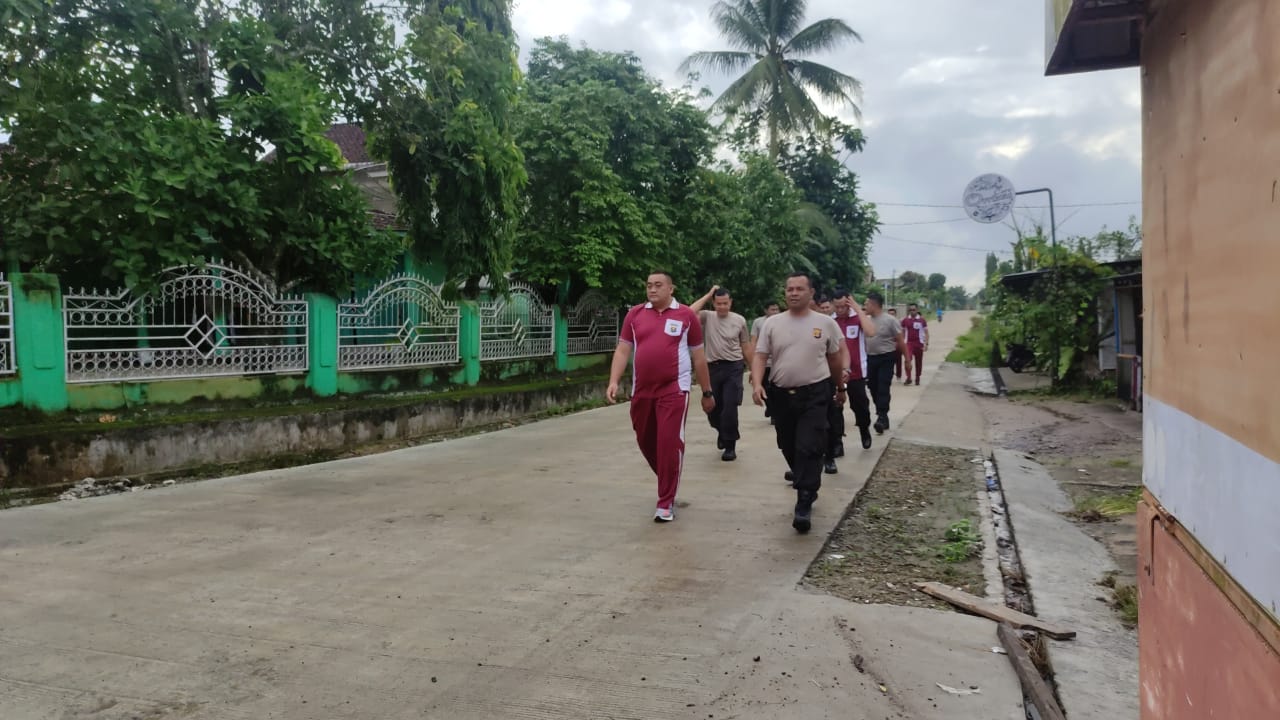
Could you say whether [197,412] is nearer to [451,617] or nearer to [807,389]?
[451,617]

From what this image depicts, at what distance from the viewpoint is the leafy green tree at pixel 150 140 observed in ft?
23.2

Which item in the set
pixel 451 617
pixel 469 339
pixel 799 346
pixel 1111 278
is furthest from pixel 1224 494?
pixel 1111 278

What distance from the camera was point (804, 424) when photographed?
17.3 feet

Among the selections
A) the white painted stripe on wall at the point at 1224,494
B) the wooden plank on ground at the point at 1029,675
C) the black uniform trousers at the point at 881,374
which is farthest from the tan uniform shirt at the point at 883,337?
the white painted stripe on wall at the point at 1224,494

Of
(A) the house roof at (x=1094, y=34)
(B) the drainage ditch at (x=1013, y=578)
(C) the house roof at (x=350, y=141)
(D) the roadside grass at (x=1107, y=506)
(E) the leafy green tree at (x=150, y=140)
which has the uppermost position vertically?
(C) the house roof at (x=350, y=141)

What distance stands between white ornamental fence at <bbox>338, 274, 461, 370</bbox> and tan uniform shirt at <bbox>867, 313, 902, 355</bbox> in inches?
210

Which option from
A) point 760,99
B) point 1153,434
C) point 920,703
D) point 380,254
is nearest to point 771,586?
point 920,703

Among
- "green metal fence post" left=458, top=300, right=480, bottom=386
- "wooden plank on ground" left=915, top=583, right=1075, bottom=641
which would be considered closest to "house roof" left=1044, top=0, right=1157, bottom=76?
"wooden plank on ground" left=915, top=583, right=1075, bottom=641

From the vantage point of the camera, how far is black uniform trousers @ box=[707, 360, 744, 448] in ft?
25.4

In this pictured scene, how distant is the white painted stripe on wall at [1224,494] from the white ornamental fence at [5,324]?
25.1ft

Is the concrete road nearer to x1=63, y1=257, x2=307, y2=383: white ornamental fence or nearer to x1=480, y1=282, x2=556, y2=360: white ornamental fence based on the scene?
x1=63, y1=257, x2=307, y2=383: white ornamental fence

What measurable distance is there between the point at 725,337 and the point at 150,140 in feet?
17.2

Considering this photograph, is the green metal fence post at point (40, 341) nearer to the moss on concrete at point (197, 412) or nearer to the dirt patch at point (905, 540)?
the moss on concrete at point (197, 412)

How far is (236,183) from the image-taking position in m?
7.70
